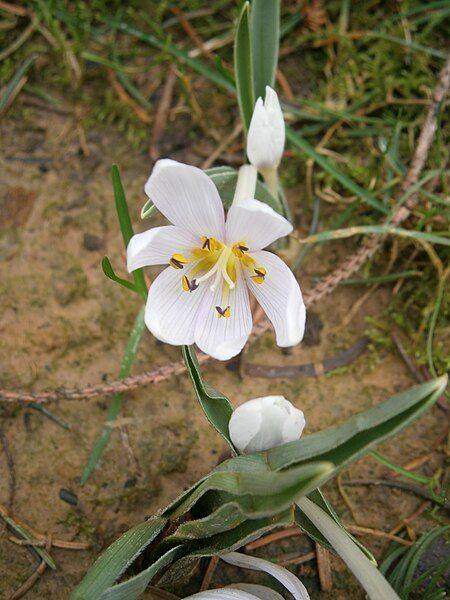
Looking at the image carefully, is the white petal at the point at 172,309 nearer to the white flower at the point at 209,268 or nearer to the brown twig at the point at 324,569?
the white flower at the point at 209,268

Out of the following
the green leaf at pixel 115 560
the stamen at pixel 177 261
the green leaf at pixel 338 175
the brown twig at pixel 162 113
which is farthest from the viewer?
the brown twig at pixel 162 113

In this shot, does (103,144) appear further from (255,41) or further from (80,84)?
(255,41)

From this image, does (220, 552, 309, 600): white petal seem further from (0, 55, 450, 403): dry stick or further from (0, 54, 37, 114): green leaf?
(0, 54, 37, 114): green leaf

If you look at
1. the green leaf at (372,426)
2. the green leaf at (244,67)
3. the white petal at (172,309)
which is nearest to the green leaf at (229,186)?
the green leaf at (244,67)

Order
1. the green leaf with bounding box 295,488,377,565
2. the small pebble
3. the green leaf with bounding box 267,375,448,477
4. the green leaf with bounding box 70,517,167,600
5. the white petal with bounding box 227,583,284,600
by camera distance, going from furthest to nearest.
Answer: the small pebble → the white petal with bounding box 227,583,284,600 → the green leaf with bounding box 295,488,377,565 → the green leaf with bounding box 70,517,167,600 → the green leaf with bounding box 267,375,448,477

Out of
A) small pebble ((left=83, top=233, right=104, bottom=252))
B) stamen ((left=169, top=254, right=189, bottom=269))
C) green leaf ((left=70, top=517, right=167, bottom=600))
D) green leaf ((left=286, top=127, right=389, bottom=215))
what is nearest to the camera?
green leaf ((left=70, top=517, right=167, bottom=600))

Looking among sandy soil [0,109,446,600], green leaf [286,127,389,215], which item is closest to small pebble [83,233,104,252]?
sandy soil [0,109,446,600]

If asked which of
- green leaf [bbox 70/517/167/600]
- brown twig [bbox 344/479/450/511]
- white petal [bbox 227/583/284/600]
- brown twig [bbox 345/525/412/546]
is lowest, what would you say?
brown twig [bbox 345/525/412/546]
